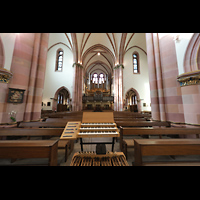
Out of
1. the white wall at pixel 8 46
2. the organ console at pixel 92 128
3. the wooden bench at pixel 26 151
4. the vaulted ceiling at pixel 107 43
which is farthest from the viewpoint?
the vaulted ceiling at pixel 107 43

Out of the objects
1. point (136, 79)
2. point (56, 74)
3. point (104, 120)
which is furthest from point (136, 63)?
point (104, 120)

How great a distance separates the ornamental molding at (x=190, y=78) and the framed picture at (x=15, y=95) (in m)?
6.94

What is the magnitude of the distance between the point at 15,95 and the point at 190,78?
7.25 m

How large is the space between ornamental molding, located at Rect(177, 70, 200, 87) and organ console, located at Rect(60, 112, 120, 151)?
354cm

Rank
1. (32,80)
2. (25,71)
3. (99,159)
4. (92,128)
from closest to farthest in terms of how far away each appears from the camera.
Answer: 1. (99,159)
2. (92,128)
3. (25,71)
4. (32,80)

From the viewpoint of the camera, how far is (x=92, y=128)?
2.18 meters

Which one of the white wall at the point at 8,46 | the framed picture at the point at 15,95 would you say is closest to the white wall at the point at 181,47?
the framed picture at the point at 15,95

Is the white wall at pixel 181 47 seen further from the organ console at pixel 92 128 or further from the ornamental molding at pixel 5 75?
the ornamental molding at pixel 5 75

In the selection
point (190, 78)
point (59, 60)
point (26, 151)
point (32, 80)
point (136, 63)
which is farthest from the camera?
point (136, 63)

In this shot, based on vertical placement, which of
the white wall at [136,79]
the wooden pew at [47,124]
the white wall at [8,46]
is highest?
the white wall at [136,79]

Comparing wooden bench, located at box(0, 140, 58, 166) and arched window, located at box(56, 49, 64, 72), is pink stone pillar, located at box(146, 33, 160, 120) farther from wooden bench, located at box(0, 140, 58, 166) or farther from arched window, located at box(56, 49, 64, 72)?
arched window, located at box(56, 49, 64, 72)

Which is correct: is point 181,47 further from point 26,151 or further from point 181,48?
point 26,151

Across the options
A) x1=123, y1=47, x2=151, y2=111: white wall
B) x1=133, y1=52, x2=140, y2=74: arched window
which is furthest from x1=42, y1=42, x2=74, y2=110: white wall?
x1=133, y1=52, x2=140, y2=74: arched window

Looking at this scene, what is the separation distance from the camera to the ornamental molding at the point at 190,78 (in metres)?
3.47
